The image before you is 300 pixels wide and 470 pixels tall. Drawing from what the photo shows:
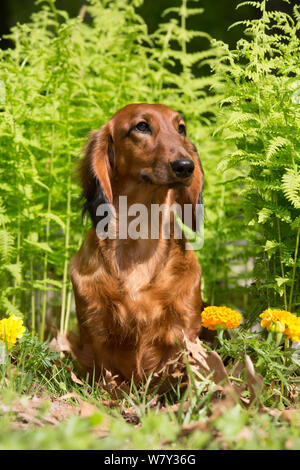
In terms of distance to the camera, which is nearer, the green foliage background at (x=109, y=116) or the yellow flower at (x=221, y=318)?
the yellow flower at (x=221, y=318)

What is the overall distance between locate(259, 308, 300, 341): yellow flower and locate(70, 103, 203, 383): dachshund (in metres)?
0.54

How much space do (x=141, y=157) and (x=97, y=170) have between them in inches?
11.0

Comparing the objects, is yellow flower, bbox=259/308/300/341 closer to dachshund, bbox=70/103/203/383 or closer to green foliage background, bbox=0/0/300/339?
green foliage background, bbox=0/0/300/339

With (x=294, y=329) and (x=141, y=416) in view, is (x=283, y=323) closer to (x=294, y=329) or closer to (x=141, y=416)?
(x=294, y=329)

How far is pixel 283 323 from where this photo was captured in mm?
2211

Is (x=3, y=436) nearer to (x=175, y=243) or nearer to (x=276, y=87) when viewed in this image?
(x=175, y=243)

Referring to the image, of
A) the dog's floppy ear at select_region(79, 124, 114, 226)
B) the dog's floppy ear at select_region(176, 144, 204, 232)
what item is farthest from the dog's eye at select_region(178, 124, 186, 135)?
the dog's floppy ear at select_region(79, 124, 114, 226)

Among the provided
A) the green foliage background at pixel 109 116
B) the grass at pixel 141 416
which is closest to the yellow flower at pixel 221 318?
the grass at pixel 141 416

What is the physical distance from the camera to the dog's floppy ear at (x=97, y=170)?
2.98 metres

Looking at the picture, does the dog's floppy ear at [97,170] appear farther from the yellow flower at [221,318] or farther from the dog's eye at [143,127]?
the yellow flower at [221,318]

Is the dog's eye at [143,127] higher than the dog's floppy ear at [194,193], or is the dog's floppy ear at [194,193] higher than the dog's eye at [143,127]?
the dog's eye at [143,127]

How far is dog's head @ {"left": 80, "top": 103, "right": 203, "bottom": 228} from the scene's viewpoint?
2750 millimetres

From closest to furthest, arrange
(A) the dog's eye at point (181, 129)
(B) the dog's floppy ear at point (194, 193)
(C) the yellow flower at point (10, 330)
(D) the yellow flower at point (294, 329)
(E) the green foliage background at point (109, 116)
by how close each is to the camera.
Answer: (D) the yellow flower at point (294, 329) → (C) the yellow flower at point (10, 330) → (E) the green foliage background at point (109, 116) → (A) the dog's eye at point (181, 129) → (B) the dog's floppy ear at point (194, 193)

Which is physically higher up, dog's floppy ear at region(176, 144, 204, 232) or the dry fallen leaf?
dog's floppy ear at region(176, 144, 204, 232)
